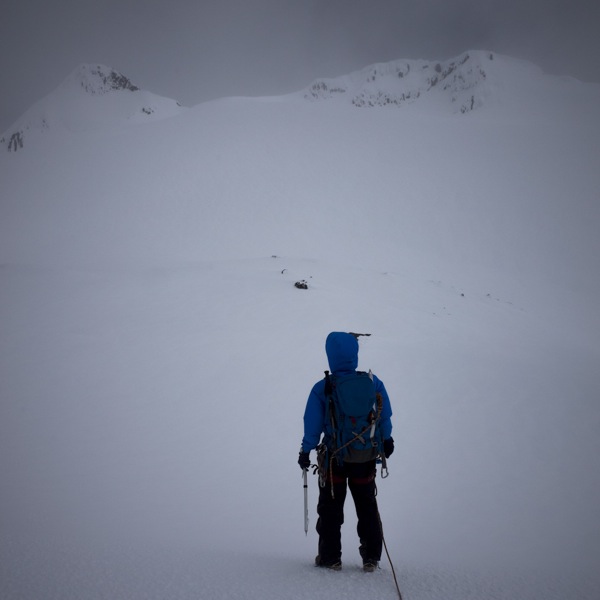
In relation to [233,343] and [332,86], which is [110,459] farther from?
[332,86]

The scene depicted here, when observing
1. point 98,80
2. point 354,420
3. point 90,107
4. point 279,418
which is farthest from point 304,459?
point 98,80

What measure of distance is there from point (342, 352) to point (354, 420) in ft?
1.80

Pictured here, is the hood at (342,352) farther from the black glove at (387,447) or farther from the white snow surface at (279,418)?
the white snow surface at (279,418)

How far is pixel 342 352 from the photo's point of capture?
3057mm

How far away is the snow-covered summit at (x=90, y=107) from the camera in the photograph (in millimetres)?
58938

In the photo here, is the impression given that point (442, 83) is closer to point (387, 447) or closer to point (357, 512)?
point (387, 447)

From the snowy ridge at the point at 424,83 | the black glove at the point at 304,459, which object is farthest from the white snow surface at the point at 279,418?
the snowy ridge at the point at 424,83

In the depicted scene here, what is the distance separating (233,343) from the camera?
9.46m

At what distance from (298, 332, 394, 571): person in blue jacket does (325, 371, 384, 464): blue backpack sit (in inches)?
3.8

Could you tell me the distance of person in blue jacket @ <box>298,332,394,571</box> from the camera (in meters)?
3.02

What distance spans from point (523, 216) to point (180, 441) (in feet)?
105

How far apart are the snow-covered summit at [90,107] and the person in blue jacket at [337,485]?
2558 inches

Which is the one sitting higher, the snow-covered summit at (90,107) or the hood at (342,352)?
the snow-covered summit at (90,107)

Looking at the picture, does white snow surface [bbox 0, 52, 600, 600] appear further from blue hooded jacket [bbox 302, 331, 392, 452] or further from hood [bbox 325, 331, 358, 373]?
hood [bbox 325, 331, 358, 373]
